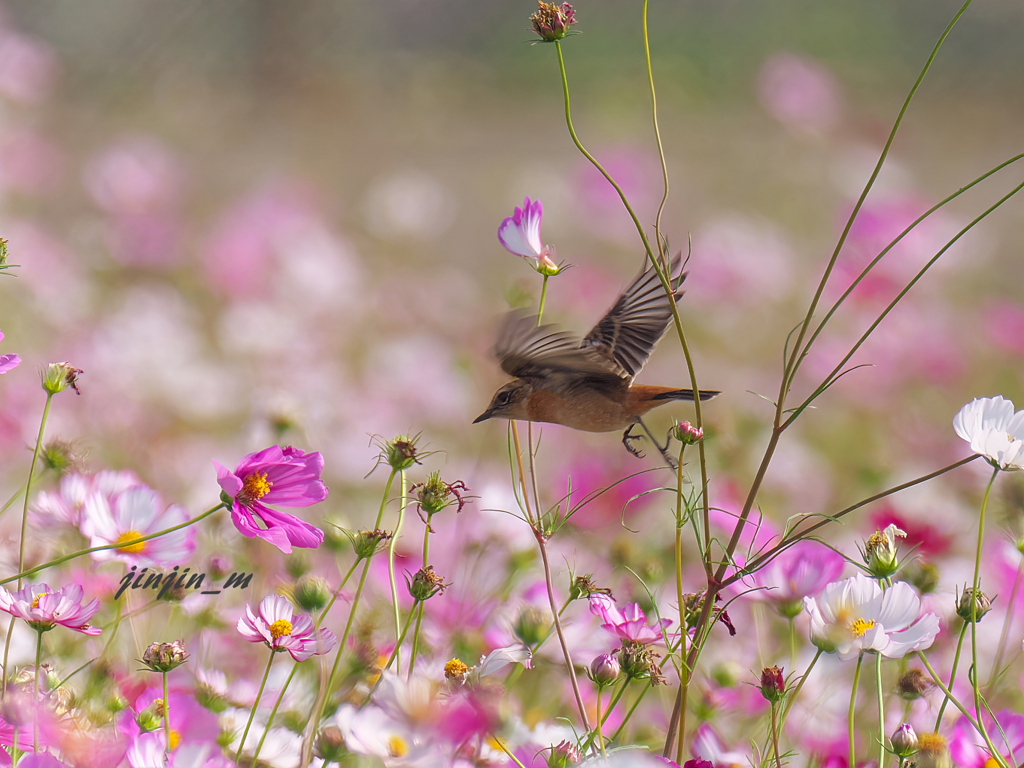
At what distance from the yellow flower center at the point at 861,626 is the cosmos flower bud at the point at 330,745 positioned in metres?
0.25

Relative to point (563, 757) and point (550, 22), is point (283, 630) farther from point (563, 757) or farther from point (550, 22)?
point (550, 22)

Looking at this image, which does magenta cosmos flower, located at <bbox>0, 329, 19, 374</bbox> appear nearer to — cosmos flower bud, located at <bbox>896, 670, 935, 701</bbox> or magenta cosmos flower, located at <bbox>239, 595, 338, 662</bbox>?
magenta cosmos flower, located at <bbox>239, 595, 338, 662</bbox>

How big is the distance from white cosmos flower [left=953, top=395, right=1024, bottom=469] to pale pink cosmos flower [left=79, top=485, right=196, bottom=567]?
43 cm

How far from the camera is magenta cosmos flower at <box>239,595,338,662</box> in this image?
491 millimetres

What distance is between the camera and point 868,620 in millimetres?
492

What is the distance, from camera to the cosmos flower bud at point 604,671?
482 mm

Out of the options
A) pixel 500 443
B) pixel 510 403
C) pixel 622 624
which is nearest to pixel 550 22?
pixel 510 403

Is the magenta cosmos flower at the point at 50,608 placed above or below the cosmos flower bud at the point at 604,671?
below

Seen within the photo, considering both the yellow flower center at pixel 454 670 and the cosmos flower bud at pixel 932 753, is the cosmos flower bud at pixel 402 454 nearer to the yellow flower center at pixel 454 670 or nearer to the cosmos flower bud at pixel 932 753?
the yellow flower center at pixel 454 670

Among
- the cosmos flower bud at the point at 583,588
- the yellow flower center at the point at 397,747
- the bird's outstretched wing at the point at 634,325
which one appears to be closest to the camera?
the yellow flower center at the point at 397,747

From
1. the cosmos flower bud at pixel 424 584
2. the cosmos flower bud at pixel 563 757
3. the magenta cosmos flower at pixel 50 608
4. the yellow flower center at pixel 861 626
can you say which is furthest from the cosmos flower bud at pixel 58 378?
the yellow flower center at pixel 861 626

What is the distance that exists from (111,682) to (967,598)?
48cm

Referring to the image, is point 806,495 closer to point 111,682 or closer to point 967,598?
point 967,598

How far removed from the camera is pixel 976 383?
1.98 meters
